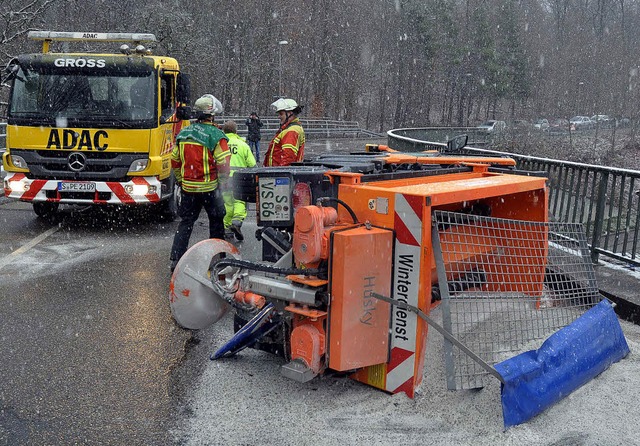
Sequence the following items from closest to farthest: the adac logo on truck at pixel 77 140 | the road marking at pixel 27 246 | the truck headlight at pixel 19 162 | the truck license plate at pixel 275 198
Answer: the truck license plate at pixel 275 198 → the road marking at pixel 27 246 → the adac logo on truck at pixel 77 140 → the truck headlight at pixel 19 162

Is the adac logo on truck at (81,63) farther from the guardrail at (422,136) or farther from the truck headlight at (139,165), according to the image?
the guardrail at (422,136)

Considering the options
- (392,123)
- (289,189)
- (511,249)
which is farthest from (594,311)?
(392,123)

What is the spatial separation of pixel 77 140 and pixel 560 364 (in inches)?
288

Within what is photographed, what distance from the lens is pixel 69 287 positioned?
654 cm

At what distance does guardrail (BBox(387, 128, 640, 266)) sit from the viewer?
22.2 feet

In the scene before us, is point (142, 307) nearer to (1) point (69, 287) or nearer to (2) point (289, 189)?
(1) point (69, 287)

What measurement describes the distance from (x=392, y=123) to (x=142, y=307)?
58407 millimetres

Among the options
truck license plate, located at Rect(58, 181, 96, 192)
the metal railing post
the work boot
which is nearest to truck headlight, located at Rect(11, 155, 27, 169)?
truck license plate, located at Rect(58, 181, 96, 192)

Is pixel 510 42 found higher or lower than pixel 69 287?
higher

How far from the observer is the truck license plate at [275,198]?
4219mm

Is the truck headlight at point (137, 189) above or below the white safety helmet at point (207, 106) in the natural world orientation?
below

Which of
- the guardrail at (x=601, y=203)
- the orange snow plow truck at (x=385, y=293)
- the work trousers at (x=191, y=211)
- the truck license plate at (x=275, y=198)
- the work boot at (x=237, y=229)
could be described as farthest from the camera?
the work boot at (x=237, y=229)

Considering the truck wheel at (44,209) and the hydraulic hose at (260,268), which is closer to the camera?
the hydraulic hose at (260,268)

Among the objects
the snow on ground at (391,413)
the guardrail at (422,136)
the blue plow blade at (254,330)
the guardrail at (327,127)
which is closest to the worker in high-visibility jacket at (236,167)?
the blue plow blade at (254,330)
